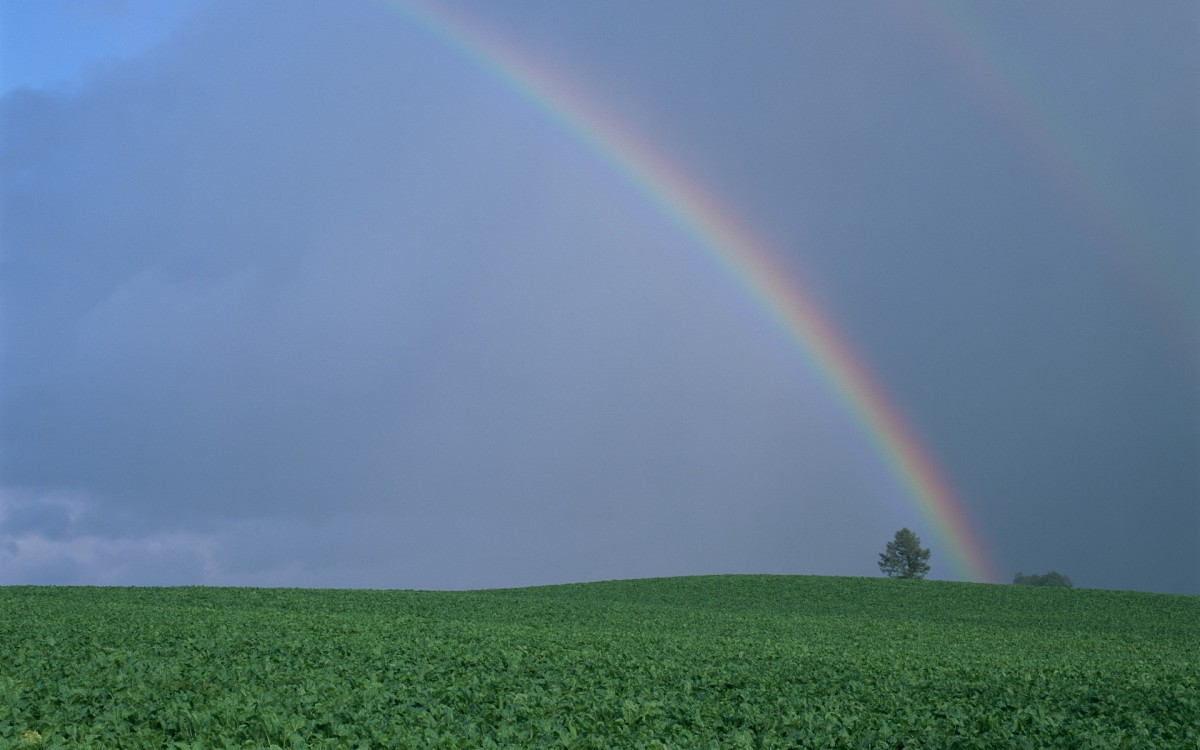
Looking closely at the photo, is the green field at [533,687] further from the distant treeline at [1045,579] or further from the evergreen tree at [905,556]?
the distant treeline at [1045,579]

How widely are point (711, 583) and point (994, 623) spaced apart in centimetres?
2222

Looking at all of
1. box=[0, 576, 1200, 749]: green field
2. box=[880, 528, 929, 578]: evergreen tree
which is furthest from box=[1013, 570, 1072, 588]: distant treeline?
box=[0, 576, 1200, 749]: green field

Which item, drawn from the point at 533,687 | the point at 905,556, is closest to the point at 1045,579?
the point at 905,556

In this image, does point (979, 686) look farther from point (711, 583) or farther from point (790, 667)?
point (711, 583)

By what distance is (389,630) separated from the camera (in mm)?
26656

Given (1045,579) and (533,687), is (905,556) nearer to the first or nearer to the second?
(1045,579)

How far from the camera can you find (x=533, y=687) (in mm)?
17719

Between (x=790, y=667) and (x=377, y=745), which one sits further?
(x=790, y=667)

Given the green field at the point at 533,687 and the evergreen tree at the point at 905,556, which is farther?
the evergreen tree at the point at 905,556

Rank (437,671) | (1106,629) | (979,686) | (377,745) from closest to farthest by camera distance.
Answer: (377,745), (437,671), (979,686), (1106,629)

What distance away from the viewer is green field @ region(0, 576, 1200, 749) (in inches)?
561

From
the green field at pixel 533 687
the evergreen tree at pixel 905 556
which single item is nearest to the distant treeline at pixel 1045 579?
the evergreen tree at pixel 905 556

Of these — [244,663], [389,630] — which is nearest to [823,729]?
[244,663]

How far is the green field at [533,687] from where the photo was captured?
561 inches
